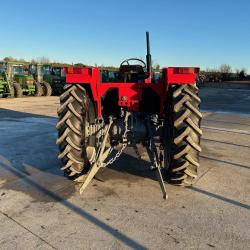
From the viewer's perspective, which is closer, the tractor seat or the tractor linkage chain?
the tractor linkage chain

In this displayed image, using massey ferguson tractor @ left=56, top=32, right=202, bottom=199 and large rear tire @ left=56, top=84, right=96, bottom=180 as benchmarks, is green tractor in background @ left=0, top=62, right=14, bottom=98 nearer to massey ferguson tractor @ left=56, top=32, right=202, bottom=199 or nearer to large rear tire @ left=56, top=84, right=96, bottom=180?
massey ferguson tractor @ left=56, top=32, right=202, bottom=199

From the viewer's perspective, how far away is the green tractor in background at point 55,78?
2397 centimetres

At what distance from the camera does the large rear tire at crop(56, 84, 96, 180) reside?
4.42 metres

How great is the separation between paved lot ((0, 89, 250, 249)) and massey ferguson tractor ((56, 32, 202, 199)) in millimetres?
277

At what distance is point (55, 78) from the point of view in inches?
968

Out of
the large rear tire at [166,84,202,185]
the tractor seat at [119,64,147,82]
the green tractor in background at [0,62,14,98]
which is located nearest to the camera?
the large rear tire at [166,84,202,185]

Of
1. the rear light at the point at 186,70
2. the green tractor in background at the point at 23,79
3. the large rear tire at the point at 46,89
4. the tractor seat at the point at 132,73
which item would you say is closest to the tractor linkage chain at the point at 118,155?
the rear light at the point at 186,70

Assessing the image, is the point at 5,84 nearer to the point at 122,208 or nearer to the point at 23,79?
the point at 23,79

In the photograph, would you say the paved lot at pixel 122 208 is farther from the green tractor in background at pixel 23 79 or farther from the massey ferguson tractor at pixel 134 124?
the green tractor in background at pixel 23 79

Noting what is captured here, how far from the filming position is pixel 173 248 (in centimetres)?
296

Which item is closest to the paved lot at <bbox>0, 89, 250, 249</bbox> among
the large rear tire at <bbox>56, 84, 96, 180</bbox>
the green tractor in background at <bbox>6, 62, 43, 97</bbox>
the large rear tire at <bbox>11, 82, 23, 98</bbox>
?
the large rear tire at <bbox>56, 84, 96, 180</bbox>

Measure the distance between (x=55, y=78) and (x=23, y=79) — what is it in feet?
11.2

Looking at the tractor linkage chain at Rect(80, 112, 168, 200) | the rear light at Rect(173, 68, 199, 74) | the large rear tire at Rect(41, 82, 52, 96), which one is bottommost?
the tractor linkage chain at Rect(80, 112, 168, 200)

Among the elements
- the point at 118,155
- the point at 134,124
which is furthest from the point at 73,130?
the point at 134,124
